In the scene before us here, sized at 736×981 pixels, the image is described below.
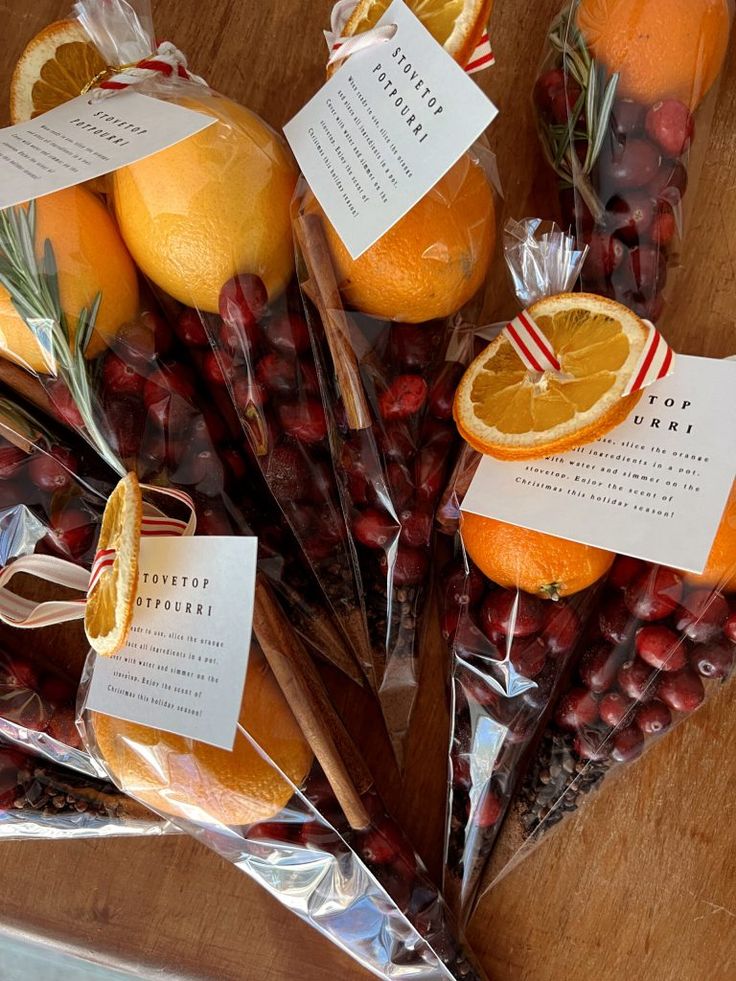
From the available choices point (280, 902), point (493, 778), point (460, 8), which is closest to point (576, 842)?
point (493, 778)

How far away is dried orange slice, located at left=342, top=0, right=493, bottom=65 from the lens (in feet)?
1.98

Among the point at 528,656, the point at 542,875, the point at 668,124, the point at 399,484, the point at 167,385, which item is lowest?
the point at 542,875

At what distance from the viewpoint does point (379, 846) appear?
68 cm

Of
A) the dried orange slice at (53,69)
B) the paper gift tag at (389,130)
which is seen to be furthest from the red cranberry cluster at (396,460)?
the dried orange slice at (53,69)

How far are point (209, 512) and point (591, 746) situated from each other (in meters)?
0.38

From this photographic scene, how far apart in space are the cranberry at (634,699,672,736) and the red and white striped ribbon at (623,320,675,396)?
26 centimetres

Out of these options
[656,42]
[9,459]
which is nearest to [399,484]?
[9,459]

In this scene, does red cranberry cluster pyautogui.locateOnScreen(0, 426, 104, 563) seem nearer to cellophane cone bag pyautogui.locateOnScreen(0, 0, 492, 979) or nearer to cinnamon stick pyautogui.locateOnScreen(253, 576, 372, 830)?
cellophane cone bag pyautogui.locateOnScreen(0, 0, 492, 979)

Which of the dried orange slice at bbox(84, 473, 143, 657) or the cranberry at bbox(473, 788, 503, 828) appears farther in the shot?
the cranberry at bbox(473, 788, 503, 828)

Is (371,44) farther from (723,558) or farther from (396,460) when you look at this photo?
(723,558)

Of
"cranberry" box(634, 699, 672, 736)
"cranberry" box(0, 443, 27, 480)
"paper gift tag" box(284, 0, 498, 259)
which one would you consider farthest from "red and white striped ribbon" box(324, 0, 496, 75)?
"cranberry" box(634, 699, 672, 736)

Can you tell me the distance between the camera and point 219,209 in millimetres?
629

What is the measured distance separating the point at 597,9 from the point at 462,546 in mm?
498

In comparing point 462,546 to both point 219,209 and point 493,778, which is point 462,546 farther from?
point 219,209
